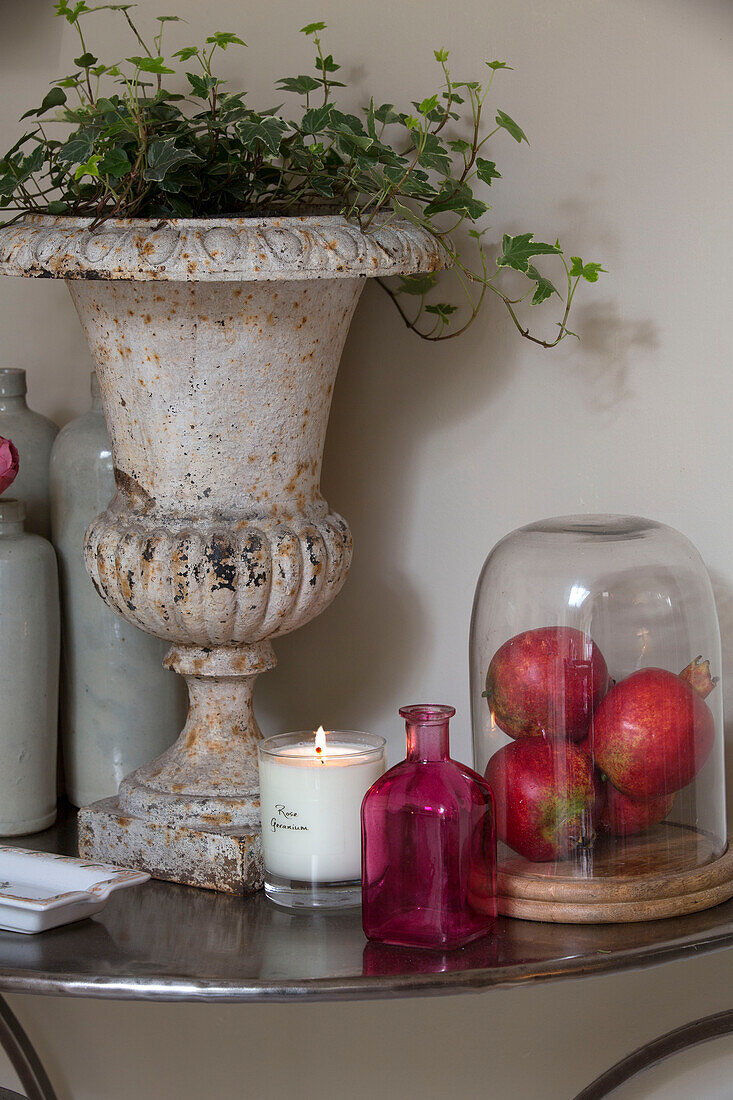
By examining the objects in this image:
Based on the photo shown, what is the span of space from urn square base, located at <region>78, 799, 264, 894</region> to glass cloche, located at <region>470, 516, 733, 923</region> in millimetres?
154

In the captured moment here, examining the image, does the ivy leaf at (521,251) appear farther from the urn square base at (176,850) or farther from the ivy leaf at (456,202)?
the urn square base at (176,850)

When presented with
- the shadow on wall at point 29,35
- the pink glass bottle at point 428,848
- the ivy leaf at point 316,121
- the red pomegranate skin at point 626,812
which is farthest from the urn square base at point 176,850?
the shadow on wall at point 29,35

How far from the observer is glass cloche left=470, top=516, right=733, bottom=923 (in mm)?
632

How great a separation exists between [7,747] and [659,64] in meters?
0.62

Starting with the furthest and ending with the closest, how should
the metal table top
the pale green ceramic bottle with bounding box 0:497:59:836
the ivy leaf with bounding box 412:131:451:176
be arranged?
the pale green ceramic bottle with bounding box 0:497:59:836 < the ivy leaf with bounding box 412:131:451:176 < the metal table top

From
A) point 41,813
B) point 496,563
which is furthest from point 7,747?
point 496,563

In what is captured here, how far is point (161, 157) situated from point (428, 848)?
0.40 metres

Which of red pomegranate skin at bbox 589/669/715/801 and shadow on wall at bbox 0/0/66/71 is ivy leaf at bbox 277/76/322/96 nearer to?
shadow on wall at bbox 0/0/66/71

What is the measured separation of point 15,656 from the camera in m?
0.80

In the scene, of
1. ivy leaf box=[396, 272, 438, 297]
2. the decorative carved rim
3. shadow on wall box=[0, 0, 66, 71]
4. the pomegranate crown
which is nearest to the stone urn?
the decorative carved rim

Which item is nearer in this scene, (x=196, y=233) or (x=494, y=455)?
(x=196, y=233)

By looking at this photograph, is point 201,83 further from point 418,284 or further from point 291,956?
point 291,956

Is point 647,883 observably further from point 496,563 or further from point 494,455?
point 494,455

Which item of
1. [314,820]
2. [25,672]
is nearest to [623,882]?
[314,820]
